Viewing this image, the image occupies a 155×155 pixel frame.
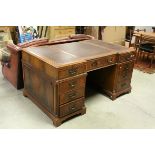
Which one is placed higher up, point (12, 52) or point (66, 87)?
point (12, 52)

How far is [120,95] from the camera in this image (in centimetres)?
319

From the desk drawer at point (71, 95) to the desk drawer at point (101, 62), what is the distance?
0.31 m

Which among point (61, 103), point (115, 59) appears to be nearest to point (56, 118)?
point (61, 103)

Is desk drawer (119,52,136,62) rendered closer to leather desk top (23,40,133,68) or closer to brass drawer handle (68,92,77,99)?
leather desk top (23,40,133,68)

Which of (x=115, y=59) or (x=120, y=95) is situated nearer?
(x=115, y=59)

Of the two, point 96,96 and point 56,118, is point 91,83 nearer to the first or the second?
point 96,96

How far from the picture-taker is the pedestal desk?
7.56 ft

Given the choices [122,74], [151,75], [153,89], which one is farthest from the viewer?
[151,75]

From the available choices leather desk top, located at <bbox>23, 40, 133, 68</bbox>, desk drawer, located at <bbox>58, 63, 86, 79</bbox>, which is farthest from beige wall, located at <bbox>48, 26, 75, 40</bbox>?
desk drawer, located at <bbox>58, 63, 86, 79</bbox>

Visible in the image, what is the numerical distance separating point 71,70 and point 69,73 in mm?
40

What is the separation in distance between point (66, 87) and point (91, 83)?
3.64 ft

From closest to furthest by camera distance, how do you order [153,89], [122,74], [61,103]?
1. [61,103]
2. [122,74]
3. [153,89]

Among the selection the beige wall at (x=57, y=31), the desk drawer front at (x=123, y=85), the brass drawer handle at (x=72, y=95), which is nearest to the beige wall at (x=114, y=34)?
the beige wall at (x=57, y=31)

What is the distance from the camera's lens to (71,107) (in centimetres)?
249
